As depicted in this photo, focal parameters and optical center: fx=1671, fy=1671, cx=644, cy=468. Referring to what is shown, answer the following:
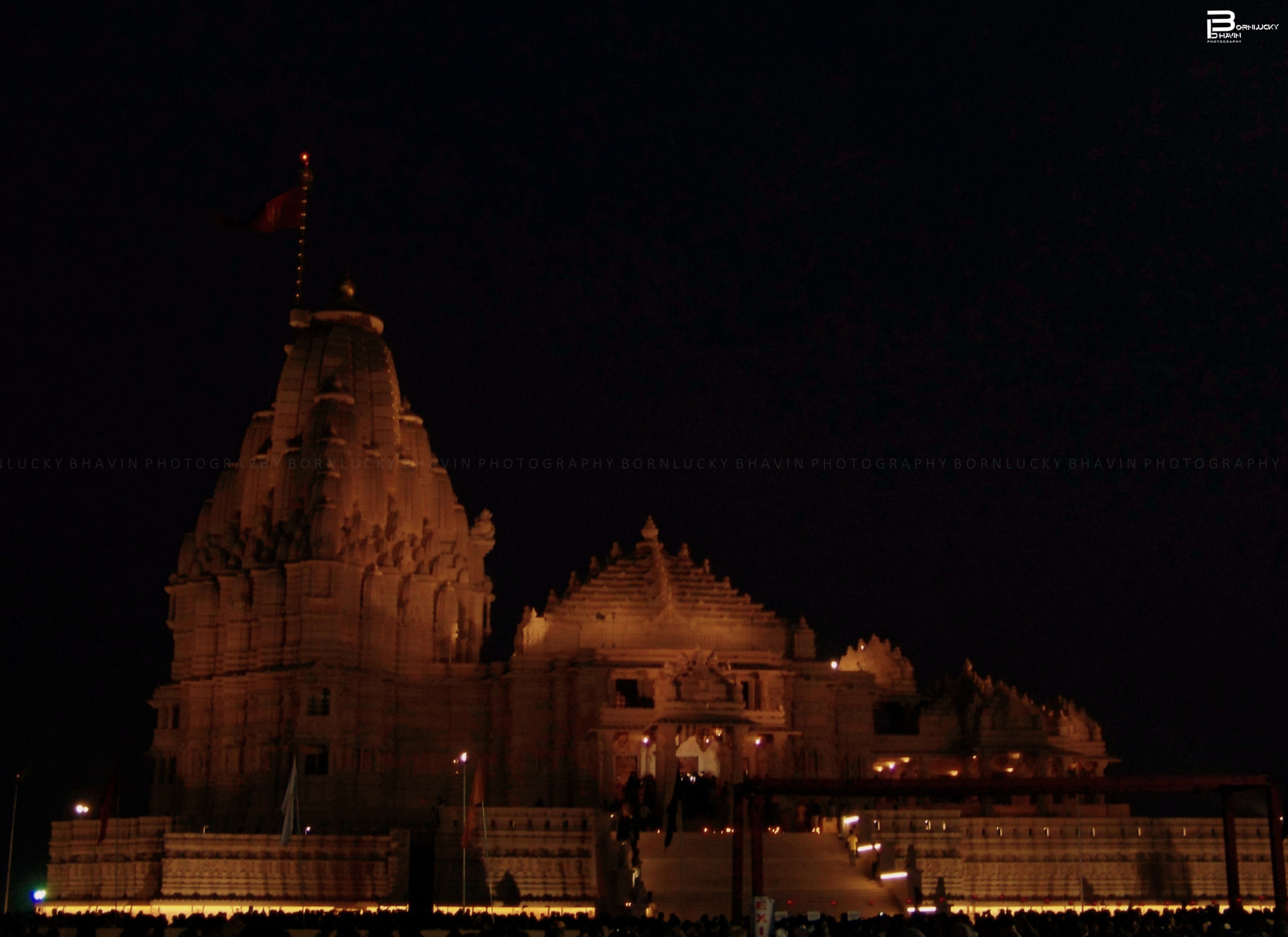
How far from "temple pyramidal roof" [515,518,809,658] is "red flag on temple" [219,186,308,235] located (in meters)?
18.3

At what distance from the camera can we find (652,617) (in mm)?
63844

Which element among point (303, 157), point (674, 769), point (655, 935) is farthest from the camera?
point (303, 157)

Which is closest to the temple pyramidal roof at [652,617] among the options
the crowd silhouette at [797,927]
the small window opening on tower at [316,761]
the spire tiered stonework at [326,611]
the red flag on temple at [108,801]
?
the spire tiered stonework at [326,611]

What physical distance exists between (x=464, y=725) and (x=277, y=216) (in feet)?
70.8

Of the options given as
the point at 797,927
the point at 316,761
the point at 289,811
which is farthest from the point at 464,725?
the point at 797,927

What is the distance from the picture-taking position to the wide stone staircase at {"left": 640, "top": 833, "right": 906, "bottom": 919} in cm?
4666

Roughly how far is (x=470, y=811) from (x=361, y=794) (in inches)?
473

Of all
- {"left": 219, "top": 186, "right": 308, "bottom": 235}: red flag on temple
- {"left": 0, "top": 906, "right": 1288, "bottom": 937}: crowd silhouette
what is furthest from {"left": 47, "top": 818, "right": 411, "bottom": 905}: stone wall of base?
{"left": 219, "top": 186, "right": 308, "bottom": 235}: red flag on temple

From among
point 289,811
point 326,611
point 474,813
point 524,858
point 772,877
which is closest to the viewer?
point 772,877

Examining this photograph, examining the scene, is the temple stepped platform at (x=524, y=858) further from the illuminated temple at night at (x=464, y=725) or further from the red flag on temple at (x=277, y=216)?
the red flag on temple at (x=277, y=216)

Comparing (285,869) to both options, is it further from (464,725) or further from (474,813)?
(464,725)

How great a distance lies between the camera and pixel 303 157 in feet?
245

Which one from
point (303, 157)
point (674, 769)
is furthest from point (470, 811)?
point (303, 157)

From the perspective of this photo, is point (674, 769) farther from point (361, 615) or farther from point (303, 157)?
point (303, 157)
